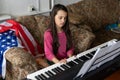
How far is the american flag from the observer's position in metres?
2.18

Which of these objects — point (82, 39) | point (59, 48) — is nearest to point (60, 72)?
point (59, 48)

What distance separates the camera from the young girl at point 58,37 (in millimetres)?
2096

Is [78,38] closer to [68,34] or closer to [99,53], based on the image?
[68,34]

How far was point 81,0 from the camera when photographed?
362 centimetres

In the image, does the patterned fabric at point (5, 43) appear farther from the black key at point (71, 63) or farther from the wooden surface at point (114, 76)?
the wooden surface at point (114, 76)

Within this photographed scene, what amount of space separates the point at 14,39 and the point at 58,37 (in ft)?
1.54

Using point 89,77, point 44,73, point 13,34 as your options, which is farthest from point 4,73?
point 89,77

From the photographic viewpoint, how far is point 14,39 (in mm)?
2268

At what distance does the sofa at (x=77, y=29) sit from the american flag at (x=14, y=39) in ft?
0.29

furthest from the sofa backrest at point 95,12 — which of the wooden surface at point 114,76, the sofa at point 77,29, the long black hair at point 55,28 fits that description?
the wooden surface at point 114,76

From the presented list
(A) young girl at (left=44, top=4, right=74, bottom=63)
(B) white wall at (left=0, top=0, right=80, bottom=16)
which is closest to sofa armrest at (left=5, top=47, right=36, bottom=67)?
(A) young girl at (left=44, top=4, right=74, bottom=63)

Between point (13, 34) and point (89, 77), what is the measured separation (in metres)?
1.02

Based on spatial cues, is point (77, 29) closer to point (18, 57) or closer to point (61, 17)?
point (61, 17)

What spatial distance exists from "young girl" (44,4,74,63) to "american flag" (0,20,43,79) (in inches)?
12.6
